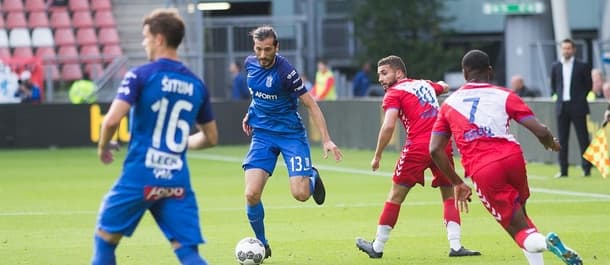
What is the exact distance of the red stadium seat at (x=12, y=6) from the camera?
125 ft

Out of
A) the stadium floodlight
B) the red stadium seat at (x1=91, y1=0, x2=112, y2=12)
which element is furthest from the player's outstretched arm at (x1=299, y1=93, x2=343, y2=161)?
the stadium floodlight

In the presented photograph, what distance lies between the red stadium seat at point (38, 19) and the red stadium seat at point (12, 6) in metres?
0.38

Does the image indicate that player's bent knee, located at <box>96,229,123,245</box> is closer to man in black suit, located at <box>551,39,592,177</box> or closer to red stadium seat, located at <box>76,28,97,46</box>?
man in black suit, located at <box>551,39,592,177</box>

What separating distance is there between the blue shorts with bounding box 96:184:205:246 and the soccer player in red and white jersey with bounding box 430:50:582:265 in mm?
2419

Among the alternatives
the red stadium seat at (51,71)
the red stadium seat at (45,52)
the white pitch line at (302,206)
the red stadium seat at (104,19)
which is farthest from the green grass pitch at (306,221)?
the red stadium seat at (104,19)

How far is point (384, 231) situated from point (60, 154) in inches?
748

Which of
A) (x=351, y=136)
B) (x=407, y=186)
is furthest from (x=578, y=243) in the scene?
(x=351, y=136)

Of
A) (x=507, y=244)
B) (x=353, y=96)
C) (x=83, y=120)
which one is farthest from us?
(x=353, y=96)

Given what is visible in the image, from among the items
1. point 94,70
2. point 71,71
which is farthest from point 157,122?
point 71,71

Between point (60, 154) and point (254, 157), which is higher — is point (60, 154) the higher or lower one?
the lower one

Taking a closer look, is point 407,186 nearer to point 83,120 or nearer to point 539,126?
point 539,126

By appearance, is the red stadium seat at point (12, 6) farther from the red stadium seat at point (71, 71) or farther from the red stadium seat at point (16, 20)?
the red stadium seat at point (71, 71)

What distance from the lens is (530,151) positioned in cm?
2564

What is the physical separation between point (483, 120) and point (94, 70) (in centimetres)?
2663
